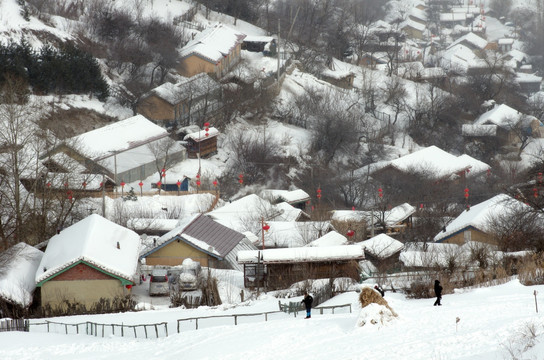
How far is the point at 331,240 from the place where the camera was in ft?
127

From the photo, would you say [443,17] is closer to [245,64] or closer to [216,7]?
[216,7]

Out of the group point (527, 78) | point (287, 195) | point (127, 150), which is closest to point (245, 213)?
point (287, 195)

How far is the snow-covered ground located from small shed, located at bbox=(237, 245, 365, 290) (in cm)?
786

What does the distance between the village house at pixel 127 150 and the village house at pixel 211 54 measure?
33.8 feet

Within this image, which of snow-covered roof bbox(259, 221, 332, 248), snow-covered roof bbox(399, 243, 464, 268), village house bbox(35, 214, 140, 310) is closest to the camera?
village house bbox(35, 214, 140, 310)

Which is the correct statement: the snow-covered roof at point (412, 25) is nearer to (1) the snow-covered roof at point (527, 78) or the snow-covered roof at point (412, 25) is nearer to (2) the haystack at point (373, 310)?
(1) the snow-covered roof at point (527, 78)

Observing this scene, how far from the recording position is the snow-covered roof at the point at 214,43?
2611 inches

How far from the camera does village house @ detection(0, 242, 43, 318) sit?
29.1 metres

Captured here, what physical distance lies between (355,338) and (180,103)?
43.3 m

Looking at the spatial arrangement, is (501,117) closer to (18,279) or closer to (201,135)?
(201,135)

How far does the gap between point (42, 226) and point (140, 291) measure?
769 cm

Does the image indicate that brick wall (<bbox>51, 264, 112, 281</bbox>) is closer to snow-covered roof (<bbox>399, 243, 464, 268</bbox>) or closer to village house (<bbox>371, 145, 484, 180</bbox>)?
snow-covered roof (<bbox>399, 243, 464, 268</bbox>)

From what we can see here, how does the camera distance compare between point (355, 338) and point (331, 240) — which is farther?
point (331, 240)

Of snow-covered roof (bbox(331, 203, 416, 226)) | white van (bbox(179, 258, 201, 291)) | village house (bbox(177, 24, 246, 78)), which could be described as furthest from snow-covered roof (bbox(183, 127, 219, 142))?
white van (bbox(179, 258, 201, 291))
